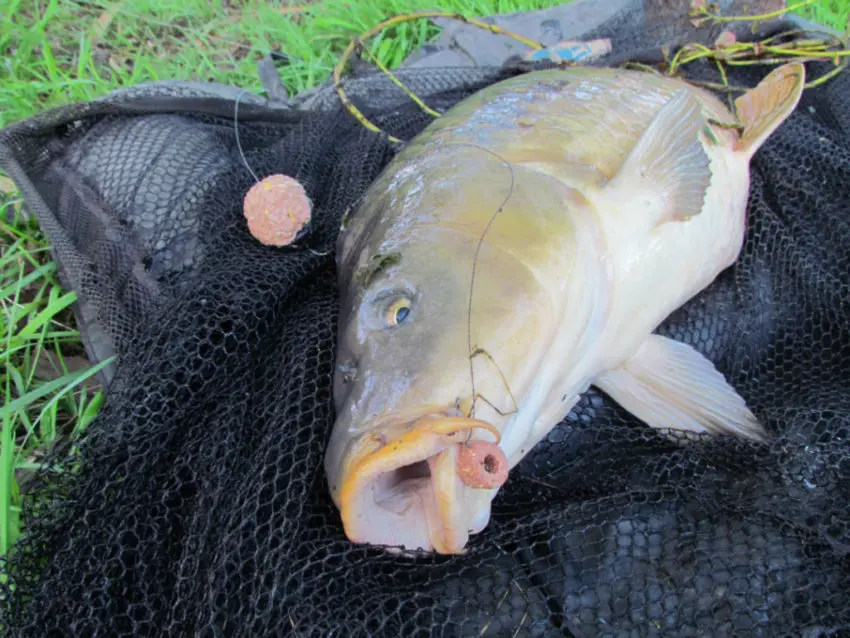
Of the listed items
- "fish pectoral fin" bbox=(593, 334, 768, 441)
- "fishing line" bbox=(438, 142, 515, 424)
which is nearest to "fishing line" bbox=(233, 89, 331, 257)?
"fishing line" bbox=(438, 142, 515, 424)

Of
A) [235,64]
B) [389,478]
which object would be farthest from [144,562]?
[235,64]

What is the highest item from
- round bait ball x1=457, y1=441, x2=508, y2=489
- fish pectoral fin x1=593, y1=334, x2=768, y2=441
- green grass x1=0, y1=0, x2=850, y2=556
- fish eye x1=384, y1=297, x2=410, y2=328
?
fish eye x1=384, y1=297, x2=410, y2=328

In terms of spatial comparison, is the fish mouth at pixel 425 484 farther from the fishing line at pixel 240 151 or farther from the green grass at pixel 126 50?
the green grass at pixel 126 50

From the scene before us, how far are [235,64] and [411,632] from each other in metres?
3.17

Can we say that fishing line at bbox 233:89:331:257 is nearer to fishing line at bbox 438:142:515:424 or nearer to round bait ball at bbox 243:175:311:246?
round bait ball at bbox 243:175:311:246

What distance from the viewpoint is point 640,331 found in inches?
66.1

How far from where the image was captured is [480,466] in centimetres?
107

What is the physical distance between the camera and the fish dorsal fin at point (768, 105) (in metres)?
2.04

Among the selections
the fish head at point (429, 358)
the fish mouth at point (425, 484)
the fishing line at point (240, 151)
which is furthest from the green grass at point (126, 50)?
the fish mouth at point (425, 484)

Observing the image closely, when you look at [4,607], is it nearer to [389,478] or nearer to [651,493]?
[389,478]

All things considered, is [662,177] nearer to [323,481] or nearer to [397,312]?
[397,312]

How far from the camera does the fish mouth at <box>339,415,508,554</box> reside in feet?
3.50

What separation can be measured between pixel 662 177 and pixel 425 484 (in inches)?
41.4

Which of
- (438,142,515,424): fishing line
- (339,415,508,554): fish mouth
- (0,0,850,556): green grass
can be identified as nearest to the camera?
(339,415,508,554): fish mouth
